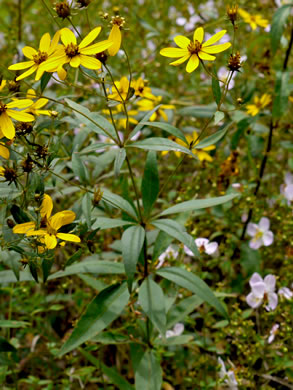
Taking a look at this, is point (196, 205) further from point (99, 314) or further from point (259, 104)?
point (259, 104)

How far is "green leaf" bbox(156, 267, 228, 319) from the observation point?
3.67 feet

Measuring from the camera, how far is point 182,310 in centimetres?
141

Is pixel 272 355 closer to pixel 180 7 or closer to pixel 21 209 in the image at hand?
pixel 21 209

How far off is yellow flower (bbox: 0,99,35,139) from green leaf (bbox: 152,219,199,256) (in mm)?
440

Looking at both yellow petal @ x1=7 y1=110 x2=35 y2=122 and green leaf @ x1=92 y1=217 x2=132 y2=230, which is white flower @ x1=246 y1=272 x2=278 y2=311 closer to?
green leaf @ x1=92 y1=217 x2=132 y2=230

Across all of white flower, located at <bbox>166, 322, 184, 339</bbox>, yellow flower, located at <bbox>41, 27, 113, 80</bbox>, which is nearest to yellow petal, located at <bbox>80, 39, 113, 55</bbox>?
yellow flower, located at <bbox>41, 27, 113, 80</bbox>

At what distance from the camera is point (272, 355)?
1.49m

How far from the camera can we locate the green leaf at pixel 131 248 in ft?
3.37

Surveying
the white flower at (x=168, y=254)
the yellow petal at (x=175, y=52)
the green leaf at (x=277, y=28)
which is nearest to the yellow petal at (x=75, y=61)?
the yellow petal at (x=175, y=52)

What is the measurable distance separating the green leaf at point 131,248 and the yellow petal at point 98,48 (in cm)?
45

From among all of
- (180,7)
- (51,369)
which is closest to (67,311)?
(51,369)

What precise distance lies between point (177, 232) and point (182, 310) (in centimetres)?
39

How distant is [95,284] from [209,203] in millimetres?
482

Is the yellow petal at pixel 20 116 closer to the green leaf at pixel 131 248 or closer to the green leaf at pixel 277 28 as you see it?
the green leaf at pixel 131 248
